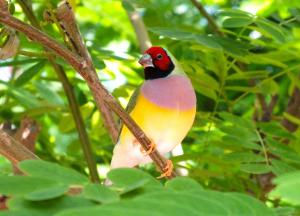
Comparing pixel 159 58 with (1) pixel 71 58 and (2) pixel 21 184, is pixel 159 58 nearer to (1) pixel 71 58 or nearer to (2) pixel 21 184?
(1) pixel 71 58

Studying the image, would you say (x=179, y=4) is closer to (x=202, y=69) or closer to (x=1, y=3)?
(x=202, y=69)

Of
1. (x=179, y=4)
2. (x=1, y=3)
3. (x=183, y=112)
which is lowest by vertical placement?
(x=183, y=112)

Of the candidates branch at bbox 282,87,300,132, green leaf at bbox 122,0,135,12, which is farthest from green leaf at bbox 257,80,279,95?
green leaf at bbox 122,0,135,12

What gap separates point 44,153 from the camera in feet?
7.18

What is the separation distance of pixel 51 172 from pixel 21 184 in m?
0.06

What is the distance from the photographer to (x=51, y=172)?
2.90 ft

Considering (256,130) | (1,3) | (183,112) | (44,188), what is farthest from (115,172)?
(256,130)

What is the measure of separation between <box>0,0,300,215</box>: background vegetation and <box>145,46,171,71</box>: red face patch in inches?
2.0

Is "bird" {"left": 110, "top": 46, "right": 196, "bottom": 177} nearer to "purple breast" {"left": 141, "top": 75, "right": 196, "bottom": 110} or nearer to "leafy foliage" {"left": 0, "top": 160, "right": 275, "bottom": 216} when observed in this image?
"purple breast" {"left": 141, "top": 75, "right": 196, "bottom": 110}

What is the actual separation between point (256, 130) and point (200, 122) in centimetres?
20

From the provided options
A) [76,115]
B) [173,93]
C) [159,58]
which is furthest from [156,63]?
[76,115]

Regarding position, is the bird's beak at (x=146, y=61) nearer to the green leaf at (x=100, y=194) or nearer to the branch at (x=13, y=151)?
the branch at (x=13, y=151)

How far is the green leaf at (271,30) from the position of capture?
1646mm

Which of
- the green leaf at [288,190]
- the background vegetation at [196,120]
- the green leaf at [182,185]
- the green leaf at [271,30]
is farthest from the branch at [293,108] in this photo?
the green leaf at [288,190]
